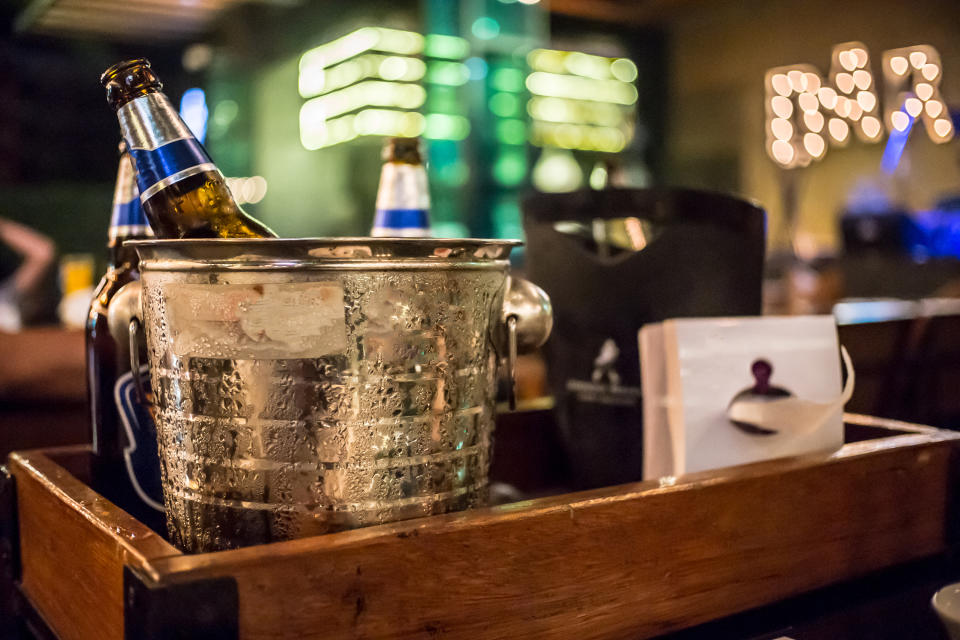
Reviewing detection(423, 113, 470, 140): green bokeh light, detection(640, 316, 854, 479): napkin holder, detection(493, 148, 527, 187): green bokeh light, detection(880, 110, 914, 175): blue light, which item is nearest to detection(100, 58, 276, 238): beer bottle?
detection(640, 316, 854, 479): napkin holder

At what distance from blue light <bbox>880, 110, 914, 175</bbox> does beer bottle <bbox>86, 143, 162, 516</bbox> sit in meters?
7.34

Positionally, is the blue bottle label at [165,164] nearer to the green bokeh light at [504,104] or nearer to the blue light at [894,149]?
the green bokeh light at [504,104]

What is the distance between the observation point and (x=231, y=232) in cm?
64

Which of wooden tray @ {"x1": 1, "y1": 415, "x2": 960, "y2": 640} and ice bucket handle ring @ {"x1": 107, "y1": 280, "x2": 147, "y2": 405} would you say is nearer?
wooden tray @ {"x1": 1, "y1": 415, "x2": 960, "y2": 640}

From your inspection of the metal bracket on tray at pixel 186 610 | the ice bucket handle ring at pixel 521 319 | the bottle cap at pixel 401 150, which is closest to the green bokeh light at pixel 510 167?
the bottle cap at pixel 401 150

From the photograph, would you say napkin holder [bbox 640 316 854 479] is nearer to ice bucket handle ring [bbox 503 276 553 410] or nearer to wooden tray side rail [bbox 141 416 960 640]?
wooden tray side rail [bbox 141 416 960 640]

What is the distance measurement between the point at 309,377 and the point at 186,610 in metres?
0.15

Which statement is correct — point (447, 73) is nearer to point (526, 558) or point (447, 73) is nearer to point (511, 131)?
point (511, 131)

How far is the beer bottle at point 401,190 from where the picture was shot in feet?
2.78

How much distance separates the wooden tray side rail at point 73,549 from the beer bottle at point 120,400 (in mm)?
50

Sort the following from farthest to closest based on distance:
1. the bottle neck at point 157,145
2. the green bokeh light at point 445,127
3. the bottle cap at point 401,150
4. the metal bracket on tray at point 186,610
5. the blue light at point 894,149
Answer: the blue light at point 894,149 → the green bokeh light at point 445,127 → the bottle cap at point 401,150 → the bottle neck at point 157,145 → the metal bracket on tray at point 186,610

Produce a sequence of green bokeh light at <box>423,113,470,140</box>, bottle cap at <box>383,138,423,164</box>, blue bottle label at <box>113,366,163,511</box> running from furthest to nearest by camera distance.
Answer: green bokeh light at <box>423,113,470,140</box> < bottle cap at <box>383,138,423,164</box> < blue bottle label at <box>113,366,163,511</box>

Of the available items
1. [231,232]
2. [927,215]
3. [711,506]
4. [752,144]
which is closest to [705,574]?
[711,506]

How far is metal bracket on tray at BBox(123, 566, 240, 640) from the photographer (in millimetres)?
432
